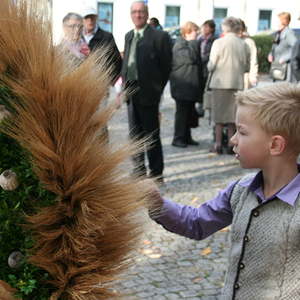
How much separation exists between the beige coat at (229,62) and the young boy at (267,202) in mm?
6021

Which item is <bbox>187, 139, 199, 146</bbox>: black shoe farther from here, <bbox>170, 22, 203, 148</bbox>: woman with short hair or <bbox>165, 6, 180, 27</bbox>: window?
<bbox>165, 6, 180, 27</bbox>: window

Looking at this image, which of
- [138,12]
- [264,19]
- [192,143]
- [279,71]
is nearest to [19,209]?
[138,12]

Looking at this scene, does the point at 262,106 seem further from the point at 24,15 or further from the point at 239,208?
the point at 24,15

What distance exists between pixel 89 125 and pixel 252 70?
7295 millimetres

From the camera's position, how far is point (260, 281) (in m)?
1.75

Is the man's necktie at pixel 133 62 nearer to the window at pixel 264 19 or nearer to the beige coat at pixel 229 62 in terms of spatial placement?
the beige coat at pixel 229 62

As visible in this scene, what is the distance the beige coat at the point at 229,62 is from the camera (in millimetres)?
7691

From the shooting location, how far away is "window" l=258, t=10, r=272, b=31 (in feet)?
102

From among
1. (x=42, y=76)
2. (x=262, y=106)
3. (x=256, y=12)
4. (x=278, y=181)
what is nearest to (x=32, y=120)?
(x=42, y=76)

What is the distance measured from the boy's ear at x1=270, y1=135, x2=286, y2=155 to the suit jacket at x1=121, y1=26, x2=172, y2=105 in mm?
4369

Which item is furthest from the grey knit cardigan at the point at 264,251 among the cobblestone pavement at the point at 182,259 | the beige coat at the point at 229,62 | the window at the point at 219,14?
the window at the point at 219,14

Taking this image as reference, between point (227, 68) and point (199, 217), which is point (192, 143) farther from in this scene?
point (199, 217)

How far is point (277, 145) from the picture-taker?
5.81ft

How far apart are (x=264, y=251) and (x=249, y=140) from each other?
0.36 m
